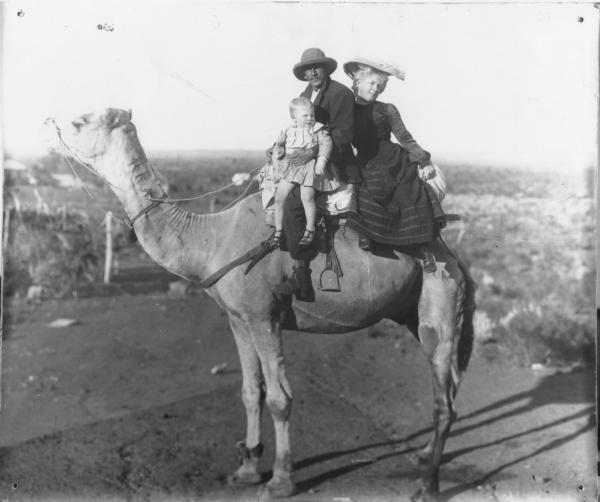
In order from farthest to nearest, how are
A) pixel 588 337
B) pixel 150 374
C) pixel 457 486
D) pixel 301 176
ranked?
pixel 588 337
pixel 150 374
pixel 457 486
pixel 301 176

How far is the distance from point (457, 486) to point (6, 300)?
4323 mm

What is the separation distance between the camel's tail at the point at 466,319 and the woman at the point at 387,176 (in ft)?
1.43

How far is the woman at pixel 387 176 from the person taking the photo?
5.53 meters

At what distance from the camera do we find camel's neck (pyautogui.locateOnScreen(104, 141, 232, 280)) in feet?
18.1

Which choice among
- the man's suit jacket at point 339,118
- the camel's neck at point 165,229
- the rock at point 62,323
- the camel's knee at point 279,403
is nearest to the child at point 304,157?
the man's suit jacket at point 339,118

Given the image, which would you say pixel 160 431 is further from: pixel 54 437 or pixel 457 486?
pixel 457 486

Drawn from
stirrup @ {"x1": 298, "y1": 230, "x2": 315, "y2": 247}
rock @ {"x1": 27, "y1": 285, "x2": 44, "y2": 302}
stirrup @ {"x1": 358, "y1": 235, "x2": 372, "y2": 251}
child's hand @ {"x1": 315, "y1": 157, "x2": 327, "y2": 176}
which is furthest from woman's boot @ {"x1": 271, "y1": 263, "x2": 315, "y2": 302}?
rock @ {"x1": 27, "y1": 285, "x2": 44, "y2": 302}

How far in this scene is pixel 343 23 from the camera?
6.46m

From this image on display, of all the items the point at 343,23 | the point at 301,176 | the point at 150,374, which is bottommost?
the point at 150,374

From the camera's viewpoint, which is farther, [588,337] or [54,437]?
[588,337]

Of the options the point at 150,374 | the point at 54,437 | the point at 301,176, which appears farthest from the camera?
the point at 150,374

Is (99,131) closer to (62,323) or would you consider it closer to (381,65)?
(381,65)

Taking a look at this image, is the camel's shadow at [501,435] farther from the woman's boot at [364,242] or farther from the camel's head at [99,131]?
the camel's head at [99,131]

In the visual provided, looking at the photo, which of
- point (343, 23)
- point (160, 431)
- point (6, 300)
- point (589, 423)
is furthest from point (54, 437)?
point (589, 423)
